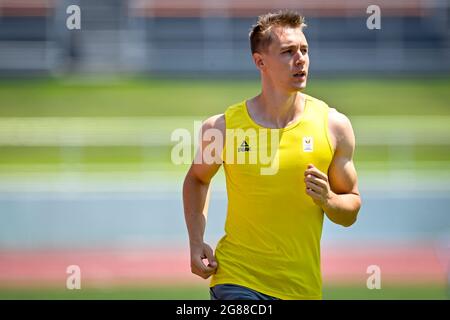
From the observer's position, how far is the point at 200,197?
369 cm

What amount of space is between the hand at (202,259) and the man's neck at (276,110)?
0.58 metres

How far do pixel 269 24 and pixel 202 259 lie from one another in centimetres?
101

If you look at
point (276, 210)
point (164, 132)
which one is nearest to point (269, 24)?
point (276, 210)

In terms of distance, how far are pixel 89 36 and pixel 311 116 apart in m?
16.6

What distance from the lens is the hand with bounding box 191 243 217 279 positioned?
3.58 metres

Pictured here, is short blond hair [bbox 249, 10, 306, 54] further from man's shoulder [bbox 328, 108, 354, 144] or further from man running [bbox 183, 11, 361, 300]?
man's shoulder [bbox 328, 108, 354, 144]

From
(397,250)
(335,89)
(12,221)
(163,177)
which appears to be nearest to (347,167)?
(397,250)

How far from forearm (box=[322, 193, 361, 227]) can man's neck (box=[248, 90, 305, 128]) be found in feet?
1.26

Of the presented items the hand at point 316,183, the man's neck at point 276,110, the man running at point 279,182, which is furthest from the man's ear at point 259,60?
the hand at point 316,183

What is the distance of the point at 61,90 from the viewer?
18172 millimetres

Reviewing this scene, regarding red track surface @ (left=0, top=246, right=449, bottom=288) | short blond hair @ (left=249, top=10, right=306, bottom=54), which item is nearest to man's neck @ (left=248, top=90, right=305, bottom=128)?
short blond hair @ (left=249, top=10, right=306, bottom=54)

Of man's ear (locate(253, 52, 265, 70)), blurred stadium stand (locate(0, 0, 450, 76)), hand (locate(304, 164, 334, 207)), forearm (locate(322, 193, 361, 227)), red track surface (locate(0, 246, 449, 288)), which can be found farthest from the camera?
blurred stadium stand (locate(0, 0, 450, 76))

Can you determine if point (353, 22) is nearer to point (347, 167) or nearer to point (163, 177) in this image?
point (163, 177)

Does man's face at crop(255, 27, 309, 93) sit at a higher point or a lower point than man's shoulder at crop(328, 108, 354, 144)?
higher
